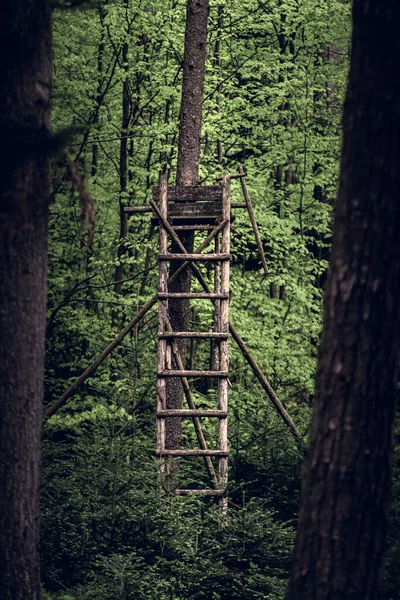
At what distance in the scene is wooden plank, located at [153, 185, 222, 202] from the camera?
323 inches

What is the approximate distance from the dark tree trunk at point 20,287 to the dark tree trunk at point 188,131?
192 inches

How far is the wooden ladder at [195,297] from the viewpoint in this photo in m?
7.46

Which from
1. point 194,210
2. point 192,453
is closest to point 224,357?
point 192,453

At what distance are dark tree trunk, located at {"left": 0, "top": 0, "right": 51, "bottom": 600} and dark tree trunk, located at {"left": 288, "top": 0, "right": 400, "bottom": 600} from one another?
1598mm

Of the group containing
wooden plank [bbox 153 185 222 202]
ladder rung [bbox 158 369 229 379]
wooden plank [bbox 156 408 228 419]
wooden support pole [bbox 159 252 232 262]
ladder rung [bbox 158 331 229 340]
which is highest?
wooden plank [bbox 153 185 222 202]

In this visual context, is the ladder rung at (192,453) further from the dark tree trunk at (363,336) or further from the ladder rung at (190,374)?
the dark tree trunk at (363,336)

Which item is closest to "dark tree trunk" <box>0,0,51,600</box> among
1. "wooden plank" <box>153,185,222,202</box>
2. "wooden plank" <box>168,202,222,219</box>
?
"wooden plank" <box>153,185,222,202</box>

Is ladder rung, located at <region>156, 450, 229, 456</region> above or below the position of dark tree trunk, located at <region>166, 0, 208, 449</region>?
below

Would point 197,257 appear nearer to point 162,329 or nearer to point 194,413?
point 162,329

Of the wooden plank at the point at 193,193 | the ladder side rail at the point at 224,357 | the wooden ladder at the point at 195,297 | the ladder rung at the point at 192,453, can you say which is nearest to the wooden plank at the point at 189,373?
the wooden ladder at the point at 195,297

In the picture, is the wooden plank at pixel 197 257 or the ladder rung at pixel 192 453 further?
the wooden plank at pixel 197 257

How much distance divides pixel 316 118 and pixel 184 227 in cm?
760

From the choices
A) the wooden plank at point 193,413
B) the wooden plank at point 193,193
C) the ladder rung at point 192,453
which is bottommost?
the ladder rung at point 192,453

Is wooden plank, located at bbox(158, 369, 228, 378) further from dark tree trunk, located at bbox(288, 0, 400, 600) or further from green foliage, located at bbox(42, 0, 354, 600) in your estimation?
dark tree trunk, located at bbox(288, 0, 400, 600)
